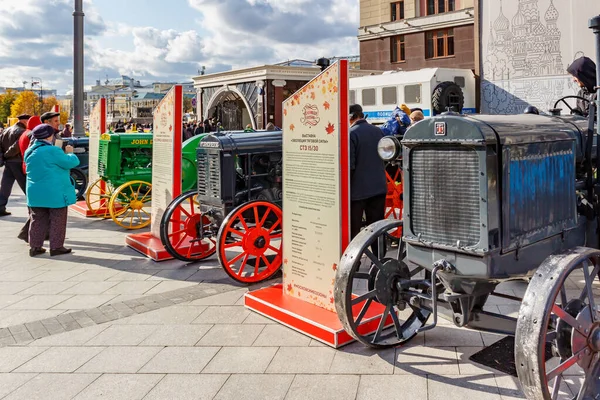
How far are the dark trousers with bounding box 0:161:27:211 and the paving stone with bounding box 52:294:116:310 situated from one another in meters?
5.37

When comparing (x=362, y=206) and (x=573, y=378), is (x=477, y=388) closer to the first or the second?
(x=573, y=378)

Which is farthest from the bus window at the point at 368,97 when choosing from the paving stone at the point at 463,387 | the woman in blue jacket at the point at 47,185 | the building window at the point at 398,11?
the paving stone at the point at 463,387

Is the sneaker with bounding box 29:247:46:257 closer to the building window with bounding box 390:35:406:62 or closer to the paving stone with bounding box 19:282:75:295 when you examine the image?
the paving stone with bounding box 19:282:75:295

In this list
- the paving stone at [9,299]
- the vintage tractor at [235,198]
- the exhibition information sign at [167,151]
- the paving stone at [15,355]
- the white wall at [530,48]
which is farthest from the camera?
the white wall at [530,48]

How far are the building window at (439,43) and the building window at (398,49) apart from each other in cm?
159

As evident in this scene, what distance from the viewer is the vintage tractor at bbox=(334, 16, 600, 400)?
113 inches

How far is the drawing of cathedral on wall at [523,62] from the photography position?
16969 millimetres

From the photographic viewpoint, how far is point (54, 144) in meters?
→ 7.41

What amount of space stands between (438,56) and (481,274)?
2982 cm

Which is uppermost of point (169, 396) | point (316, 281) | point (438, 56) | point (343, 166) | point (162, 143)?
point (438, 56)

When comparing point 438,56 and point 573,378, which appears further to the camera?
point 438,56

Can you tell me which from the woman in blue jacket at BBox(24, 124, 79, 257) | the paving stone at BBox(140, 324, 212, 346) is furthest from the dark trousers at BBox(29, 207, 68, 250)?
the paving stone at BBox(140, 324, 212, 346)

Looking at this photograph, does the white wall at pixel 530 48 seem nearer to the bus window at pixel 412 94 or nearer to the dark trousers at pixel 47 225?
the bus window at pixel 412 94

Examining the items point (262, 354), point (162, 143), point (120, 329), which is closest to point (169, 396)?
point (262, 354)
